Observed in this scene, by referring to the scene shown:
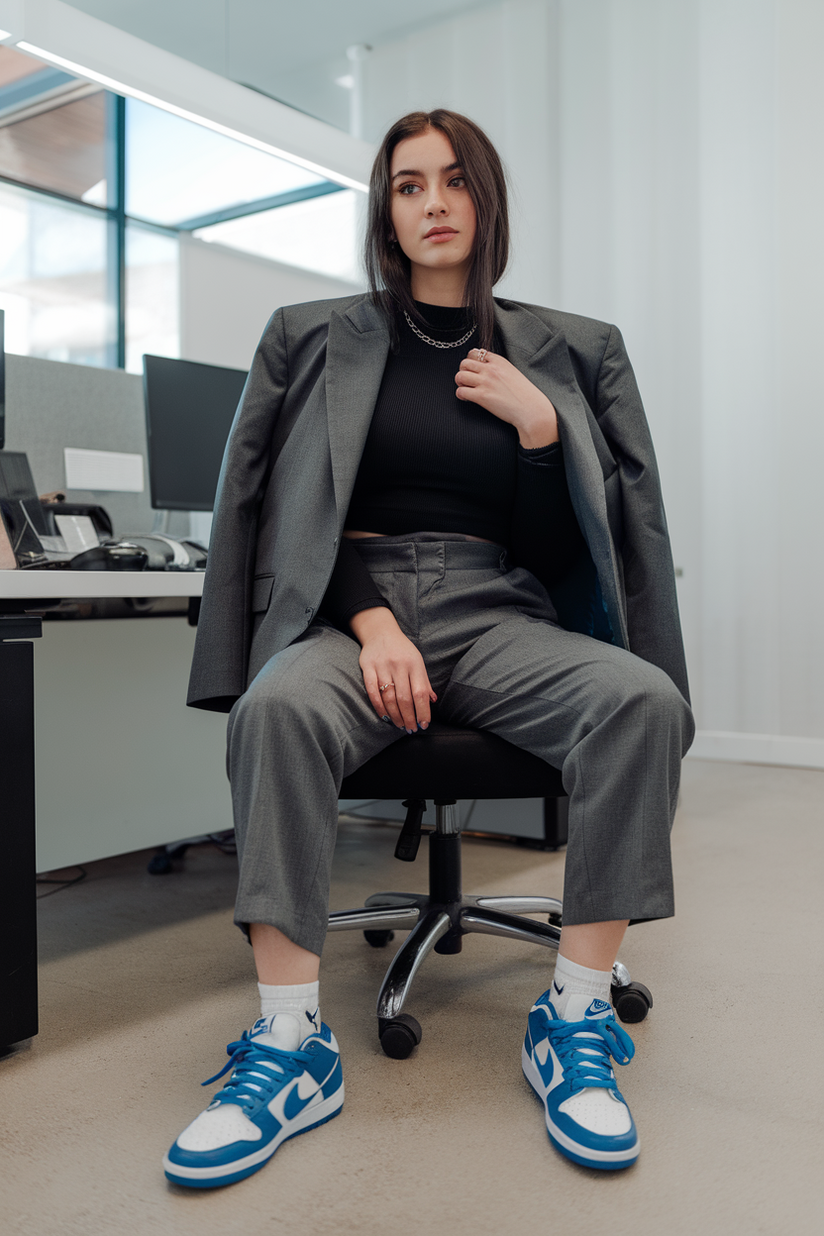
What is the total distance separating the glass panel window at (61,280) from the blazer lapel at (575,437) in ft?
18.2

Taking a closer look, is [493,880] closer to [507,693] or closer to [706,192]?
[507,693]

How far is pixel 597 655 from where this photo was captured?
1.16m

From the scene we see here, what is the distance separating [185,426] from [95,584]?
35.7 inches

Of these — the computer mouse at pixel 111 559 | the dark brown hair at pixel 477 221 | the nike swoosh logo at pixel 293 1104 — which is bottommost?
the nike swoosh logo at pixel 293 1104

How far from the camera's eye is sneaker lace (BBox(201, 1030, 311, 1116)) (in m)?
0.96

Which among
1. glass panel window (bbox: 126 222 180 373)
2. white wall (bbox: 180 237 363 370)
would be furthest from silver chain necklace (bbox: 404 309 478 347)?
glass panel window (bbox: 126 222 180 373)

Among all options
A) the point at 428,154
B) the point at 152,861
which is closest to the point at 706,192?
the point at 428,154

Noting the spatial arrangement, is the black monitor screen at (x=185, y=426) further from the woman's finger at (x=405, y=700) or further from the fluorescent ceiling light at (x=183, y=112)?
the woman's finger at (x=405, y=700)

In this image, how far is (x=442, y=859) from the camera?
148cm

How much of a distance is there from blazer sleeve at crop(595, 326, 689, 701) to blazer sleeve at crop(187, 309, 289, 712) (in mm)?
452

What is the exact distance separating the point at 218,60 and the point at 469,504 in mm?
4785

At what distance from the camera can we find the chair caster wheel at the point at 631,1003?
1311 mm

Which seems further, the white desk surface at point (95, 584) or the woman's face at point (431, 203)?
the woman's face at point (431, 203)

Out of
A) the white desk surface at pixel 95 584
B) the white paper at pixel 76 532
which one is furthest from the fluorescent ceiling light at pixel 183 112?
the white desk surface at pixel 95 584
